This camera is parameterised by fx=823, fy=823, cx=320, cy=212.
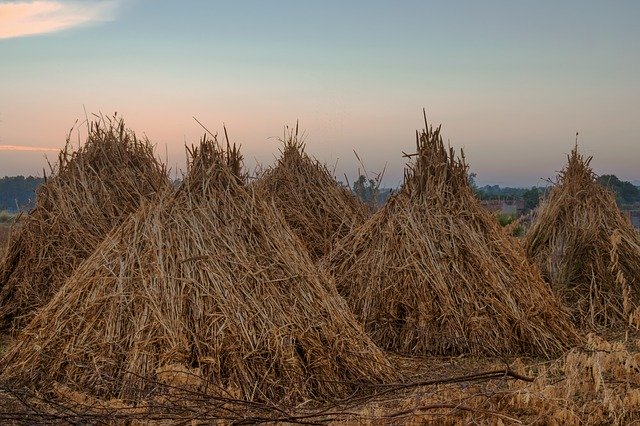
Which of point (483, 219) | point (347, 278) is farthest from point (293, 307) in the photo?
point (483, 219)

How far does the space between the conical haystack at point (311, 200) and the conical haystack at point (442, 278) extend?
1.95 m

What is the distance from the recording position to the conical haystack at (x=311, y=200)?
11.2 metres

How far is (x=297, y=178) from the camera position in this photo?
39.0 feet

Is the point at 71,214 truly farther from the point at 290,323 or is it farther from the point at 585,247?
the point at 585,247

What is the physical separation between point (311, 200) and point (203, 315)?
5594mm

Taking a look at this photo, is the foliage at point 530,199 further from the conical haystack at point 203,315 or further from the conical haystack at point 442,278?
the conical haystack at point 203,315

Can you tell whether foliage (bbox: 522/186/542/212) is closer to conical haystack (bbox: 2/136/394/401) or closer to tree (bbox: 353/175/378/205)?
tree (bbox: 353/175/378/205)

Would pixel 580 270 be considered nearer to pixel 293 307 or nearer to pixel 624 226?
pixel 624 226

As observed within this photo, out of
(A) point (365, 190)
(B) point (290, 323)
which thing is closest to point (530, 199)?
(A) point (365, 190)

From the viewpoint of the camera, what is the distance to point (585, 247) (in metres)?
11.1

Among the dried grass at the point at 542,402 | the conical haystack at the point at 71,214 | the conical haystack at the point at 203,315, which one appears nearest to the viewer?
the dried grass at the point at 542,402

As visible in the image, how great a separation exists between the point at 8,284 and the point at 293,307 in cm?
493

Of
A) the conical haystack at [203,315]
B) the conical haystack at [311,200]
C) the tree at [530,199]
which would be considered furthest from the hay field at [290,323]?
the tree at [530,199]

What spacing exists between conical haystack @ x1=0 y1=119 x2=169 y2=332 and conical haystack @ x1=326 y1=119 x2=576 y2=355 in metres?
2.65
